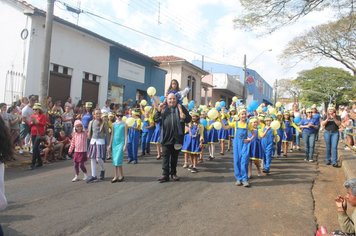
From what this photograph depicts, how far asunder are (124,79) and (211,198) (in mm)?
16643

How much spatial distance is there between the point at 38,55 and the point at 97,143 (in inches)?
349

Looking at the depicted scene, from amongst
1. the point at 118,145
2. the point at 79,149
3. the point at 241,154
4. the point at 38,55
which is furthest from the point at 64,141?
the point at 241,154

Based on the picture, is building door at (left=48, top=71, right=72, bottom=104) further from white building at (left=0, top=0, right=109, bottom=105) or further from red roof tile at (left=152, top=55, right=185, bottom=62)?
red roof tile at (left=152, top=55, right=185, bottom=62)

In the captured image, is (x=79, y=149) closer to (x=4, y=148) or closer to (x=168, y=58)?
(x=4, y=148)

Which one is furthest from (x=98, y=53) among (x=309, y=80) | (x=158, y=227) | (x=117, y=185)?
(x=309, y=80)

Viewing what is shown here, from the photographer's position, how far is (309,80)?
2719 inches

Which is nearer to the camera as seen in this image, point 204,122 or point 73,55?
point 204,122

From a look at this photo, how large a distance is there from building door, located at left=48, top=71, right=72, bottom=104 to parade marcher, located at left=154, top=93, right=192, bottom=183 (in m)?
9.53

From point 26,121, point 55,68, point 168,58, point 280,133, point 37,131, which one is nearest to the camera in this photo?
point 37,131

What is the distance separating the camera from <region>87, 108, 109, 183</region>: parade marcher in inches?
341

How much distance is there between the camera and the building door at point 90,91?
63.3 ft

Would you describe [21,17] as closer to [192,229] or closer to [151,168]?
[151,168]

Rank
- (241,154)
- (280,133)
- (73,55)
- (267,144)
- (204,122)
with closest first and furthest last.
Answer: (241,154)
(267,144)
(204,122)
(280,133)
(73,55)

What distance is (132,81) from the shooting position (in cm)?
2378
